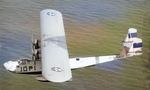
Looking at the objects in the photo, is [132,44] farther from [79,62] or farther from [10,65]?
[10,65]

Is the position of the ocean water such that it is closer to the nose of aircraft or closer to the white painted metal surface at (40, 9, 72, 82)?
the nose of aircraft

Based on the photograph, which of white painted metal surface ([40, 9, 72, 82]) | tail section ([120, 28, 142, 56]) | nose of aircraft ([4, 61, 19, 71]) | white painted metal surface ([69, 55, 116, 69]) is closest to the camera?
white painted metal surface ([40, 9, 72, 82])

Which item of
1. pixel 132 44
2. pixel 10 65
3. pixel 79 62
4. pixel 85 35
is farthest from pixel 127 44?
pixel 10 65

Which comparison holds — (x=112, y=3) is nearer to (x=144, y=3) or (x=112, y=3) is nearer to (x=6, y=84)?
(x=144, y=3)

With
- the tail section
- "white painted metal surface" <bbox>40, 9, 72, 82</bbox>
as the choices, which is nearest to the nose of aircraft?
"white painted metal surface" <bbox>40, 9, 72, 82</bbox>

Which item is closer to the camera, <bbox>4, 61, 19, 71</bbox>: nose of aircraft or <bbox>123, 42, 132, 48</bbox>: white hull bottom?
<bbox>4, 61, 19, 71</bbox>: nose of aircraft

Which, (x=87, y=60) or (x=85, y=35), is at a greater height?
(x=85, y=35)

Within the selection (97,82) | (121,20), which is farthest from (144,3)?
(97,82)

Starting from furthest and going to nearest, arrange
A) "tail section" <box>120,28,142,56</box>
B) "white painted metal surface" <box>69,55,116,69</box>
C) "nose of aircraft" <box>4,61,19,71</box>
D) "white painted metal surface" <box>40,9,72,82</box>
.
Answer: "tail section" <box>120,28,142,56</box>, "white painted metal surface" <box>69,55,116,69</box>, "nose of aircraft" <box>4,61,19,71</box>, "white painted metal surface" <box>40,9,72,82</box>
